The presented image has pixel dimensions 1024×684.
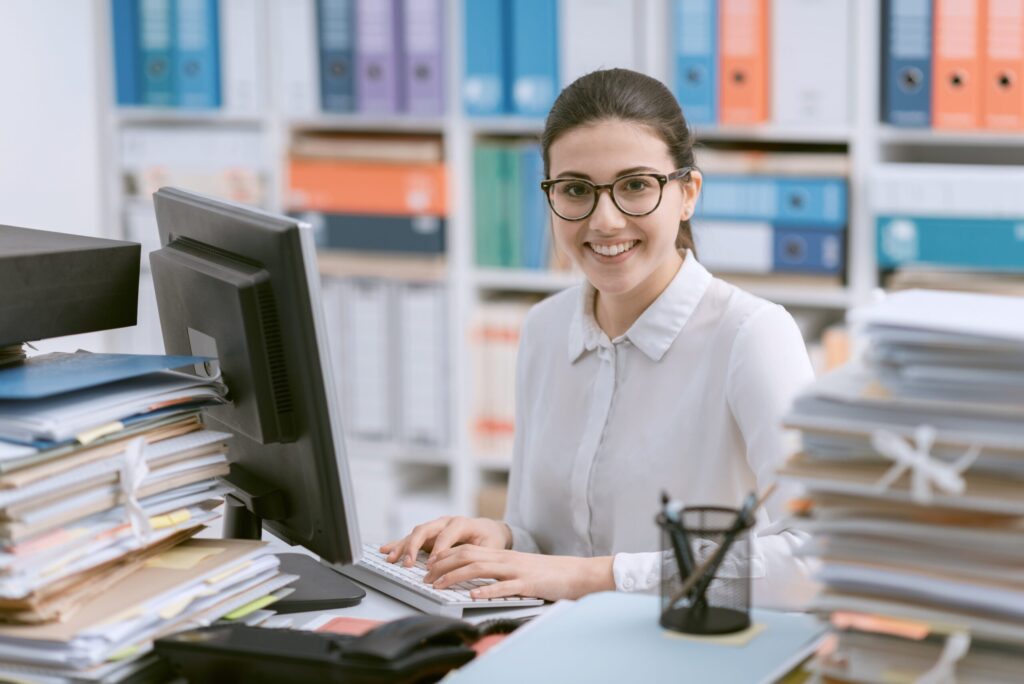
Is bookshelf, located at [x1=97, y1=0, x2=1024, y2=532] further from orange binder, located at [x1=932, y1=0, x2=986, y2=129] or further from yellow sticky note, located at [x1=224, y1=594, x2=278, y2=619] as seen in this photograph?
yellow sticky note, located at [x1=224, y1=594, x2=278, y2=619]

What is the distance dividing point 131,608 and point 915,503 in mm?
727

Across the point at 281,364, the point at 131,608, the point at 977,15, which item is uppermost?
the point at 977,15

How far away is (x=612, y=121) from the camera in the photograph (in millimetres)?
→ 1876

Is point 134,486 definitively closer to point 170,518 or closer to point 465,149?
point 170,518

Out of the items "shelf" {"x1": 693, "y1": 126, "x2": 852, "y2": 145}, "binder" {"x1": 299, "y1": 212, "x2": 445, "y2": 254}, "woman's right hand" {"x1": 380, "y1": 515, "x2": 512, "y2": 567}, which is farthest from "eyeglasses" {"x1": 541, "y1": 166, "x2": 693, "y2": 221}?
"binder" {"x1": 299, "y1": 212, "x2": 445, "y2": 254}

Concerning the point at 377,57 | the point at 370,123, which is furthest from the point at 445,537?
the point at 370,123

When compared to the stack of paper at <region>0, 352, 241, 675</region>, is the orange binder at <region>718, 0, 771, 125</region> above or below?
above

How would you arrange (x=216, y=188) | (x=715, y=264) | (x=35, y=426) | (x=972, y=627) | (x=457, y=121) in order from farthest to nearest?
(x=216, y=188) → (x=457, y=121) → (x=715, y=264) → (x=35, y=426) → (x=972, y=627)

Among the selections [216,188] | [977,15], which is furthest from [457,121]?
[977,15]

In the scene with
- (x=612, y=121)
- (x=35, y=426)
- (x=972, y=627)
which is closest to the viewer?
(x=972, y=627)

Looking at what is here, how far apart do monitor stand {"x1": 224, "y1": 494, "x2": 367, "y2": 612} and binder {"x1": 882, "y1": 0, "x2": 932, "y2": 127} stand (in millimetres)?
1810

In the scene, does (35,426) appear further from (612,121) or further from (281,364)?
(612,121)

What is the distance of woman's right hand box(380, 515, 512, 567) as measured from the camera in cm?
171

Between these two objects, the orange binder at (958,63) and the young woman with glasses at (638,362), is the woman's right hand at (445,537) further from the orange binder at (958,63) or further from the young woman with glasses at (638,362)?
the orange binder at (958,63)
